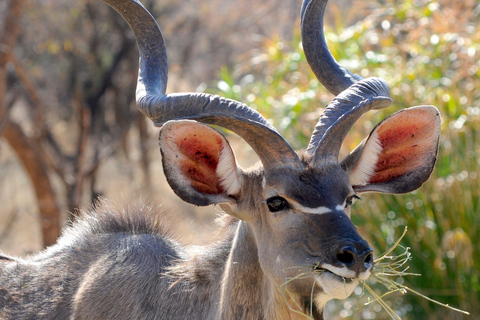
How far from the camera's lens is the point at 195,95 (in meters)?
3.07

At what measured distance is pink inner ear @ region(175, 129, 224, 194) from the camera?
3.08 m

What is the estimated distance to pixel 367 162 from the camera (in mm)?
3396

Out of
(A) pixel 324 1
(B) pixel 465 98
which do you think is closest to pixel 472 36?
(B) pixel 465 98

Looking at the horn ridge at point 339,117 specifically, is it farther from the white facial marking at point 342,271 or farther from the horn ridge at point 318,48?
the white facial marking at point 342,271

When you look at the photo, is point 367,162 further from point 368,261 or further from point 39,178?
point 39,178

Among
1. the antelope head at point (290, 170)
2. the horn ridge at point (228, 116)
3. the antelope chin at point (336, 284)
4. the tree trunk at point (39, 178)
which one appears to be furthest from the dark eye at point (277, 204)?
the tree trunk at point (39, 178)

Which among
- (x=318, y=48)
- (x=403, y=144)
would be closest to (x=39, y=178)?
(x=318, y=48)

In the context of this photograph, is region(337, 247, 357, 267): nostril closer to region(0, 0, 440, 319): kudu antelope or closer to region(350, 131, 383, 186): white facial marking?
region(0, 0, 440, 319): kudu antelope

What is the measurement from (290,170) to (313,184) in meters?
0.14

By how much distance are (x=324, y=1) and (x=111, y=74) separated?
802cm

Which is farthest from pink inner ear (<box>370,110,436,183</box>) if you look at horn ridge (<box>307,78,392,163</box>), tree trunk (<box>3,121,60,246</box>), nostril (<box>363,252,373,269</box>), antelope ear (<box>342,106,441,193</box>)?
tree trunk (<box>3,121,60,246</box>)

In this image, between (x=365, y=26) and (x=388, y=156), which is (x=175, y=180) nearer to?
(x=388, y=156)

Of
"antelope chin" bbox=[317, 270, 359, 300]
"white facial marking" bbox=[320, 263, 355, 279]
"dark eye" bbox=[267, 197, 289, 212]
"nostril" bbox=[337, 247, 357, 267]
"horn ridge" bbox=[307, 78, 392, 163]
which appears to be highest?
"horn ridge" bbox=[307, 78, 392, 163]

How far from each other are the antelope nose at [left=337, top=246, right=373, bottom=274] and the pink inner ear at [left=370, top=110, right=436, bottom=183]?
Answer: 85 centimetres
